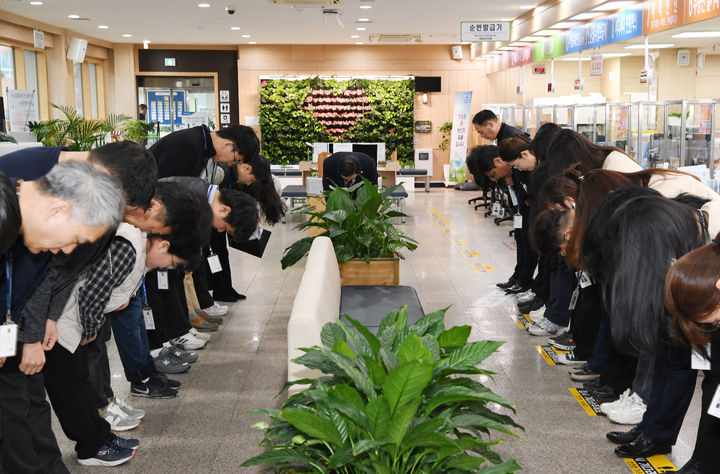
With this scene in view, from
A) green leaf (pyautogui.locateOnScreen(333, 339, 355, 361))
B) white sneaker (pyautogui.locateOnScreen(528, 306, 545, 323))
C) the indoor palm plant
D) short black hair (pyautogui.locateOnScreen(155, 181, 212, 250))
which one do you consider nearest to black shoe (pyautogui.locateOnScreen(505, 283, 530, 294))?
white sneaker (pyautogui.locateOnScreen(528, 306, 545, 323))

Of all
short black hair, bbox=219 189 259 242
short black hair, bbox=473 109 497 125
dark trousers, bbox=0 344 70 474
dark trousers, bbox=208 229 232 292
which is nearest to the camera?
dark trousers, bbox=0 344 70 474

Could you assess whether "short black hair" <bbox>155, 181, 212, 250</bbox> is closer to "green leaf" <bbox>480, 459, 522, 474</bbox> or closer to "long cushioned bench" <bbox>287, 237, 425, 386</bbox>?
"long cushioned bench" <bbox>287, 237, 425, 386</bbox>

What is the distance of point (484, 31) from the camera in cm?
1331

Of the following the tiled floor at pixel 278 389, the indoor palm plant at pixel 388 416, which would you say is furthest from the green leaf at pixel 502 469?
the tiled floor at pixel 278 389

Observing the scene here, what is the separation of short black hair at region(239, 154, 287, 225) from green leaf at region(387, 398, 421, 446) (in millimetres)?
3979

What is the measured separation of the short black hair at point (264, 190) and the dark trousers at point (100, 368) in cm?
226

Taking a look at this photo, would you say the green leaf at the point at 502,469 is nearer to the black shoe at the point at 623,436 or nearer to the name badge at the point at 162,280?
the black shoe at the point at 623,436

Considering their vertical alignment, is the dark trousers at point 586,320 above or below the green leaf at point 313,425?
below

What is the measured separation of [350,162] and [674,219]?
4672 mm

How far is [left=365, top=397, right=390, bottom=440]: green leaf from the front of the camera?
196 cm

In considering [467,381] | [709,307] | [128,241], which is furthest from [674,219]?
[128,241]

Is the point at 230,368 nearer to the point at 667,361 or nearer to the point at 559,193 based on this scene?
the point at 559,193

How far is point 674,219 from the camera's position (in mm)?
2967

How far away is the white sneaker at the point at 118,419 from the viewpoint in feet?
12.3
